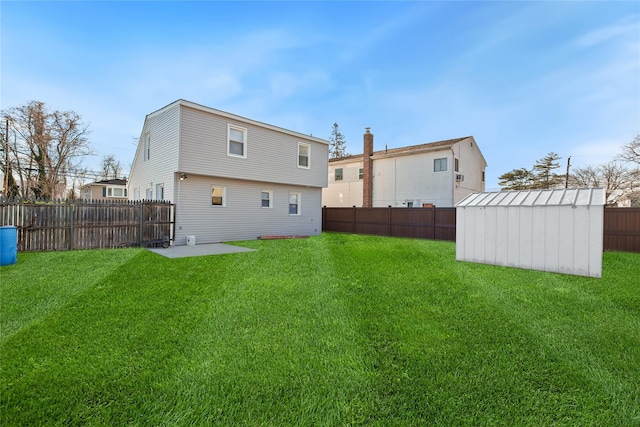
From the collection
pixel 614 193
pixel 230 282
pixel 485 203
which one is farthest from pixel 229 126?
pixel 614 193

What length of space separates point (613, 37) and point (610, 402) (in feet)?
39.9

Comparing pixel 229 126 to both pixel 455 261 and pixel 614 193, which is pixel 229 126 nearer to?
pixel 455 261

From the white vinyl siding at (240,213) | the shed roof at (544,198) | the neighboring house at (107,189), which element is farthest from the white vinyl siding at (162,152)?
the neighboring house at (107,189)

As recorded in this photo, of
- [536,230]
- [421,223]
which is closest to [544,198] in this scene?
[536,230]

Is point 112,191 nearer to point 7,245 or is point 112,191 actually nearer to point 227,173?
point 227,173

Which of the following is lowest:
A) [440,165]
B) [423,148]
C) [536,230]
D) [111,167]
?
[536,230]

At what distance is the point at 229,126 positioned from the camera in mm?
12273

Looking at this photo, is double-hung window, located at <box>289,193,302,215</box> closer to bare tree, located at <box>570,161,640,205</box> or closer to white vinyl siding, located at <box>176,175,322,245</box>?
white vinyl siding, located at <box>176,175,322,245</box>

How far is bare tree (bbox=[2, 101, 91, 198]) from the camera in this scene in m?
20.8

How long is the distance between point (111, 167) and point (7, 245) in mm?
37275

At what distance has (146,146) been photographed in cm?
1376

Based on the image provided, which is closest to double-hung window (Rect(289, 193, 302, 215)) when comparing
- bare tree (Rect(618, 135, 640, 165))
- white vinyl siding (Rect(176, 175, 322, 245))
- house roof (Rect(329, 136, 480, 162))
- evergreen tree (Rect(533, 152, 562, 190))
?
white vinyl siding (Rect(176, 175, 322, 245))

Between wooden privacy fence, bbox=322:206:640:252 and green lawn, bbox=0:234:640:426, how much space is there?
637 centimetres

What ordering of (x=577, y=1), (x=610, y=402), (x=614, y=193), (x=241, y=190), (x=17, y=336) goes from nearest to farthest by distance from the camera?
(x=610, y=402), (x=17, y=336), (x=577, y=1), (x=241, y=190), (x=614, y=193)
